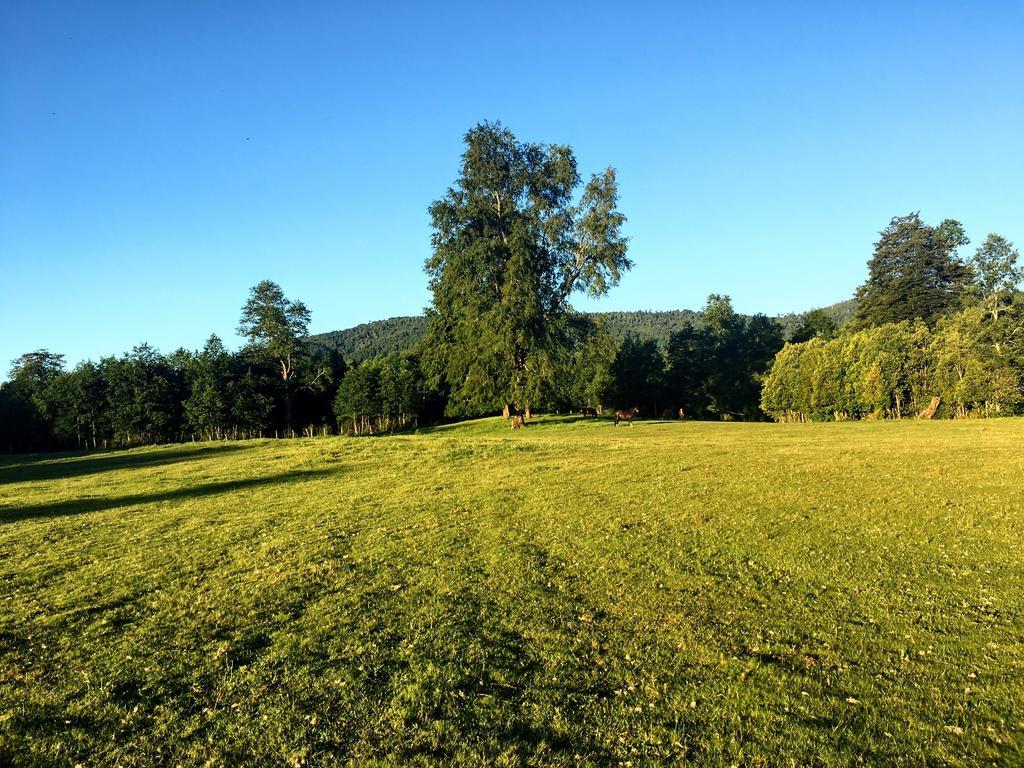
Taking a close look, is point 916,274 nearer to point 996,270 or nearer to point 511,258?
point 996,270

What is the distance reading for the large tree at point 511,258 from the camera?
146ft

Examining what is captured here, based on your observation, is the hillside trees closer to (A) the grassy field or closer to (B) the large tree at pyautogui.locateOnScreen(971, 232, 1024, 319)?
(A) the grassy field

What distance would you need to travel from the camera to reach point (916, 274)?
73312mm

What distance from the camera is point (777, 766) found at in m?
4.38

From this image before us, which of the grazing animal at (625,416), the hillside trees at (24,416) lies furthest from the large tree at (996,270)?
the hillside trees at (24,416)

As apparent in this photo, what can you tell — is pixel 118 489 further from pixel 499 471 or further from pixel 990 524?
pixel 990 524

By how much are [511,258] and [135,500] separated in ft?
107

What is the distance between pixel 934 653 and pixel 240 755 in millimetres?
7092

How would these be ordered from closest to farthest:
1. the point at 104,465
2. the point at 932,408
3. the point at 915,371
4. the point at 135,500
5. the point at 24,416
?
the point at 135,500 → the point at 104,465 → the point at 932,408 → the point at 915,371 → the point at 24,416

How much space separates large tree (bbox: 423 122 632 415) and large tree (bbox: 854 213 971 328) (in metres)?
49.7

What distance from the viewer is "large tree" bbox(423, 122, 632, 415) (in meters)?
44.5

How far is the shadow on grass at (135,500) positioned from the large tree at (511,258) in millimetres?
24513

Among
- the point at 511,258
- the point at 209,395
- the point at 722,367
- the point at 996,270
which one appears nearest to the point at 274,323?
the point at 209,395

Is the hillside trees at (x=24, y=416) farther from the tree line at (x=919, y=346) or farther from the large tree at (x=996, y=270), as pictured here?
the large tree at (x=996, y=270)
